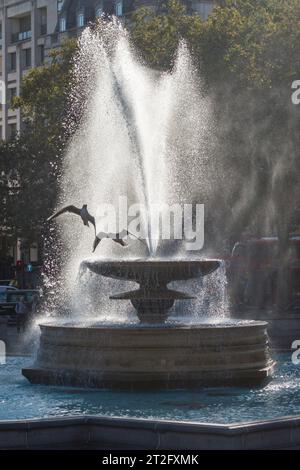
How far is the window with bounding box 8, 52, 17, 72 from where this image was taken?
80688 millimetres

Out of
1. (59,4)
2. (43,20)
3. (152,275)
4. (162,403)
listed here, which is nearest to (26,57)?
(43,20)

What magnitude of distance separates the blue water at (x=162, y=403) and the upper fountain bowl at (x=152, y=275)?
1.93m

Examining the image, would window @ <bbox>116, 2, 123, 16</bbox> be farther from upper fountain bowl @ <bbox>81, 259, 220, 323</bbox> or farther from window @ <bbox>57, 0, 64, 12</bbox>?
upper fountain bowl @ <bbox>81, 259, 220, 323</bbox>

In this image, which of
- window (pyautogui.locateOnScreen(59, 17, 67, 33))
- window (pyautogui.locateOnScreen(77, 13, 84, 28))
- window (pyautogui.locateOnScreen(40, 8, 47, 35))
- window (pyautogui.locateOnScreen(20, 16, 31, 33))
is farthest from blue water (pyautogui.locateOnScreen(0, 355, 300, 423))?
window (pyautogui.locateOnScreen(20, 16, 31, 33))

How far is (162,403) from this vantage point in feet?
45.1

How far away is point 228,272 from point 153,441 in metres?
31.1

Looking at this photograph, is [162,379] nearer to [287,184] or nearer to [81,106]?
[287,184]

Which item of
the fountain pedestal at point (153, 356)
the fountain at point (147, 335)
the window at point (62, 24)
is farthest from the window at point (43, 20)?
the fountain pedestal at point (153, 356)

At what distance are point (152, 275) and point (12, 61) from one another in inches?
2609

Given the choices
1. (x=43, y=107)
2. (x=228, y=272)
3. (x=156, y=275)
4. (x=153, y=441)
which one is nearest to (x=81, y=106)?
(x=43, y=107)

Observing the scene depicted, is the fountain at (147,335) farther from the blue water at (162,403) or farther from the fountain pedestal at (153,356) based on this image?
the blue water at (162,403)

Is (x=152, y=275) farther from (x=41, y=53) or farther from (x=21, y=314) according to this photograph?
(x=41, y=53)

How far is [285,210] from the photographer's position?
39219 mm
